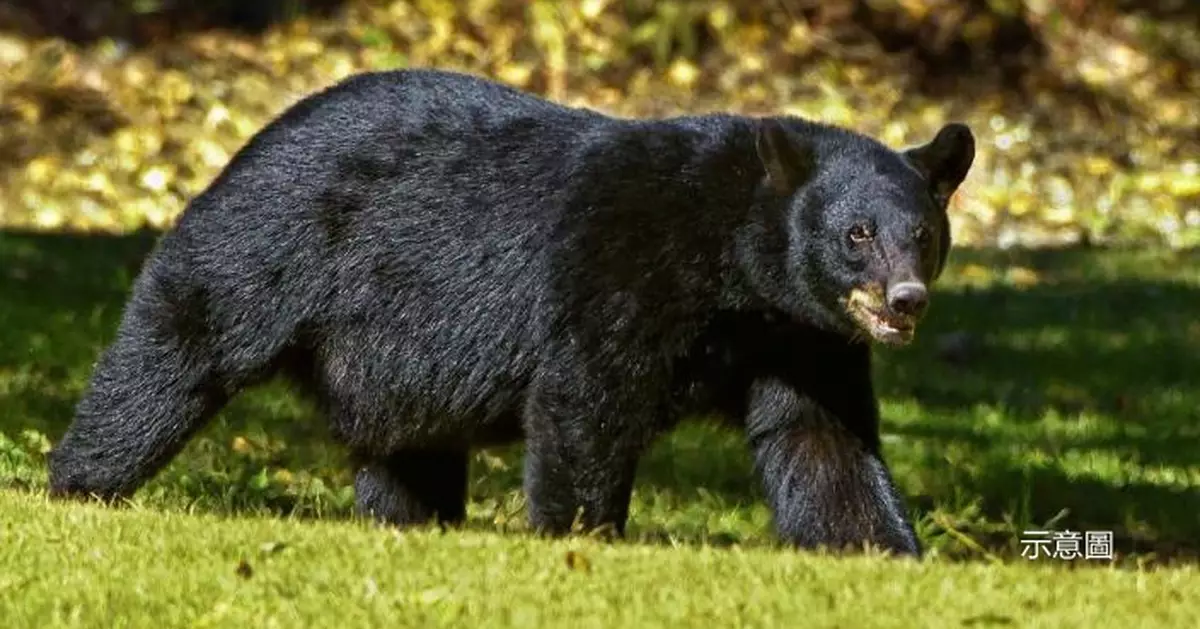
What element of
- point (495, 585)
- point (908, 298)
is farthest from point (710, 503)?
point (495, 585)

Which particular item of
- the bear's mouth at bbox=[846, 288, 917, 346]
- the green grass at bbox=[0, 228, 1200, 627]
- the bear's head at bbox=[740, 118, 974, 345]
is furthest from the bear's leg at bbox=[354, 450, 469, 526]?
the bear's mouth at bbox=[846, 288, 917, 346]

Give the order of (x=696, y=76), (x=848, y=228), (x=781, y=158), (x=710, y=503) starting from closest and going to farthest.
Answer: (x=848, y=228) < (x=781, y=158) < (x=710, y=503) < (x=696, y=76)

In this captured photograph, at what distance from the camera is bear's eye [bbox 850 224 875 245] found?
7.49m

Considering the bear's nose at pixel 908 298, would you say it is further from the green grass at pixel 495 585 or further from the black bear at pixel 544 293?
the green grass at pixel 495 585

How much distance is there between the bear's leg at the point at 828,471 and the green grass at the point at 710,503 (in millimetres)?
322

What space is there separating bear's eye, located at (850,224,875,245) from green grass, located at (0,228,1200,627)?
1.05 m

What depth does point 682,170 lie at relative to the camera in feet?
25.6

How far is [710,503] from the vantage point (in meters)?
9.95

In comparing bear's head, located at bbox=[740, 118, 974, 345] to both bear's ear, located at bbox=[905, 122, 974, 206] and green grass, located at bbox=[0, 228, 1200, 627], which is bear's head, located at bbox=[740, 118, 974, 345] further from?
green grass, located at bbox=[0, 228, 1200, 627]


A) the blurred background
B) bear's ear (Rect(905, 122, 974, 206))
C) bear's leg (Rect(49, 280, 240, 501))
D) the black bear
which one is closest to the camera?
the black bear

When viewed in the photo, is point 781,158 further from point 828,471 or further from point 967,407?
point 967,407

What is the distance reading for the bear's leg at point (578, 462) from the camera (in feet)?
24.7

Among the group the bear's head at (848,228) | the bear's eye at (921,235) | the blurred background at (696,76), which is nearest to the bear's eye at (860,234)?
the bear's head at (848,228)

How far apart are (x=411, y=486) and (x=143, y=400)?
1.07 meters
